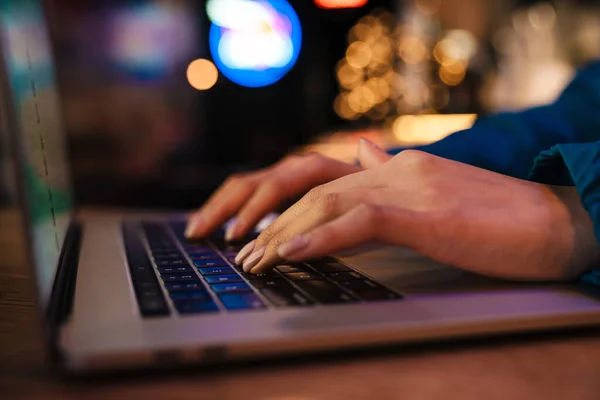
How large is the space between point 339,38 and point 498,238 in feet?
4.20

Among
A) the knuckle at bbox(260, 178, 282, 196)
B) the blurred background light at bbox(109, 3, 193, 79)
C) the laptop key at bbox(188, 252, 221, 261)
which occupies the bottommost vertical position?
the laptop key at bbox(188, 252, 221, 261)

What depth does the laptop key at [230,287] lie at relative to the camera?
349 mm

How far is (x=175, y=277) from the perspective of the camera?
39cm

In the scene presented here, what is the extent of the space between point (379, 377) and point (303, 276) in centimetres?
13

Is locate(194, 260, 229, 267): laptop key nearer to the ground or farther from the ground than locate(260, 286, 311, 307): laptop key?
nearer to the ground

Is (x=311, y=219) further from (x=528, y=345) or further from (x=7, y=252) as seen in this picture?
(x=7, y=252)

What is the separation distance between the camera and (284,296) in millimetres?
333

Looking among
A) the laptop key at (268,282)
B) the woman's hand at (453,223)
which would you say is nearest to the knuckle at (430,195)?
the woman's hand at (453,223)

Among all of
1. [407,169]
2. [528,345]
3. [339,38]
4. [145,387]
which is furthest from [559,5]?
[145,387]

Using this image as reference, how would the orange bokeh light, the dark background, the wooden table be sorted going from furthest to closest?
the orange bokeh light < the dark background < the wooden table

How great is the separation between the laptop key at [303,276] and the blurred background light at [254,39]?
3.71 feet

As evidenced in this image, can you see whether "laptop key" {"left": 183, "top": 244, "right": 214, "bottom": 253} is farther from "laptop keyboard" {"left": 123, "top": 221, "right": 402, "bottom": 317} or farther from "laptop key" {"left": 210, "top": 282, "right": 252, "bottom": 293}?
"laptop key" {"left": 210, "top": 282, "right": 252, "bottom": 293}

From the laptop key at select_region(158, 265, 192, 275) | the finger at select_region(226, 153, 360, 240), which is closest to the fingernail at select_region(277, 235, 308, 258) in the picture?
the laptop key at select_region(158, 265, 192, 275)

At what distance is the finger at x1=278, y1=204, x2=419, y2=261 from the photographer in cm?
34
